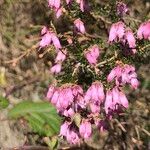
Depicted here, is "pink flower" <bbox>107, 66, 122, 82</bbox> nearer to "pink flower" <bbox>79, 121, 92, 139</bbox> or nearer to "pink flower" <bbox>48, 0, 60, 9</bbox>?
"pink flower" <bbox>79, 121, 92, 139</bbox>

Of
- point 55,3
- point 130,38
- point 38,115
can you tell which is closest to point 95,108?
point 130,38

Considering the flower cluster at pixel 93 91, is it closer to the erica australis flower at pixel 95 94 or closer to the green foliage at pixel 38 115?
the erica australis flower at pixel 95 94

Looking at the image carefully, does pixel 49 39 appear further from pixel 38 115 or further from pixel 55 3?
pixel 38 115

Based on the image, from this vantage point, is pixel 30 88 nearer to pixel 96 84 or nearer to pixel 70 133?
pixel 70 133

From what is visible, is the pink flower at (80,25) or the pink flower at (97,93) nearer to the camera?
the pink flower at (97,93)

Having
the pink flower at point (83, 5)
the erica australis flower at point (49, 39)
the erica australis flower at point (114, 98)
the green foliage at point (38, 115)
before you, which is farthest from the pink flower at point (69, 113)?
the green foliage at point (38, 115)
